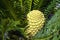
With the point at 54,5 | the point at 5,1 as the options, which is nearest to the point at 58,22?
the point at 54,5

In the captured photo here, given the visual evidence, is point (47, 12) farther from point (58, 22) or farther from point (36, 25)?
point (58, 22)

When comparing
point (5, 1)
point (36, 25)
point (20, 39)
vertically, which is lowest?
point (20, 39)

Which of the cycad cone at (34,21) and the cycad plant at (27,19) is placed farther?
the cycad cone at (34,21)

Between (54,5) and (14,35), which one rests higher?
(54,5)

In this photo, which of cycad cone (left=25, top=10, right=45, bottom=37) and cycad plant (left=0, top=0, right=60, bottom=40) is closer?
cycad plant (left=0, top=0, right=60, bottom=40)
